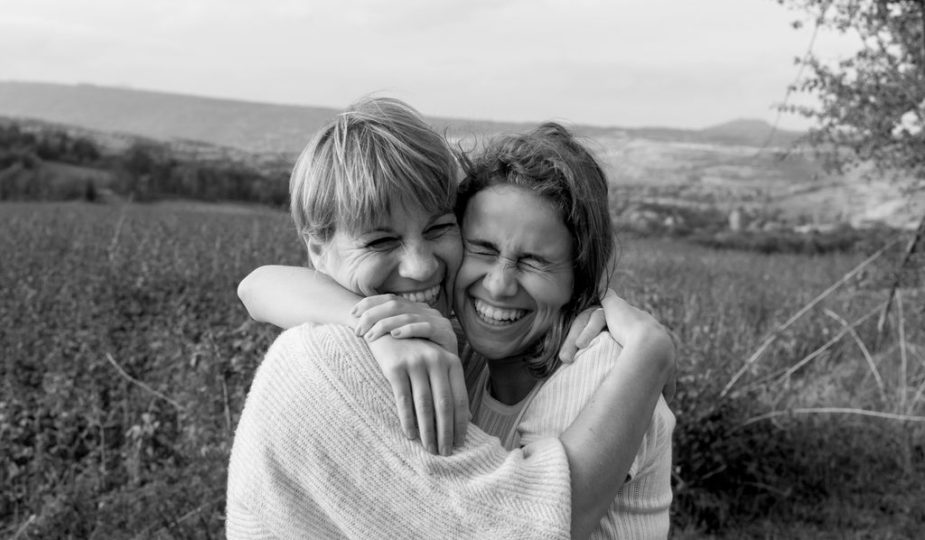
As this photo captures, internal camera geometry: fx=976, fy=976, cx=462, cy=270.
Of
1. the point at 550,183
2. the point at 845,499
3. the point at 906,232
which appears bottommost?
the point at 845,499

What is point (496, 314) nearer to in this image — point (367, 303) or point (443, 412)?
point (367, 303)

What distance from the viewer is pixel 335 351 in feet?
4.73

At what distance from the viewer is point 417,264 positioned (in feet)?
5.61

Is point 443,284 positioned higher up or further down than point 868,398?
higher up

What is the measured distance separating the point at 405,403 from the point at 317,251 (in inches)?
21.7

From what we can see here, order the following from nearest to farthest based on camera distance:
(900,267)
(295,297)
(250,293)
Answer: (295,297)
(250,293)
(900,267)

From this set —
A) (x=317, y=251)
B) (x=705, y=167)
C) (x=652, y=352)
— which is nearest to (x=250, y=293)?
(x=317, y=251)

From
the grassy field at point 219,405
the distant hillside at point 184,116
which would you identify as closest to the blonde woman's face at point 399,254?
the grassy field at point 219,405

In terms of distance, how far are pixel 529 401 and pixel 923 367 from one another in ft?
16.9

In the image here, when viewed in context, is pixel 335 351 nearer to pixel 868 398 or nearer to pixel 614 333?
pixel 614 333

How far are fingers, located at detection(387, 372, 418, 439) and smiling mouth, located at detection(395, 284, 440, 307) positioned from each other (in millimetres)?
378

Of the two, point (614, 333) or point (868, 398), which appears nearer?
point (614, 333)

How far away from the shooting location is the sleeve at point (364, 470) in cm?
139

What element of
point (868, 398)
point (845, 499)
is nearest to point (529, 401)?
point (845, 499)
